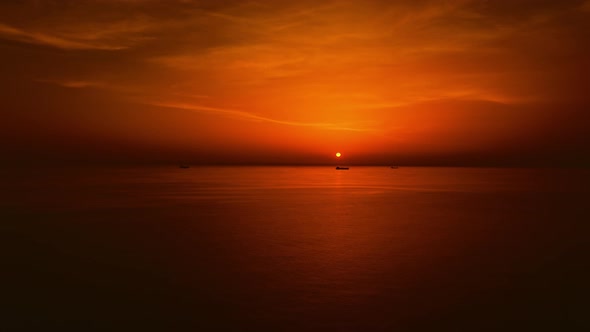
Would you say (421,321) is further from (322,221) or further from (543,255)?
(322,221)

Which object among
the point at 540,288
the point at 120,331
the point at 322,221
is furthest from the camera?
the point at 322,221

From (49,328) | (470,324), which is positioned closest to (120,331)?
(49,328)

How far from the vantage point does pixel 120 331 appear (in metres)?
9.03

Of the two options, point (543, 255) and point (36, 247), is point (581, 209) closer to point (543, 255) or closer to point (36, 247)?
point (543, 255)

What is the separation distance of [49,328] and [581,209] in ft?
114

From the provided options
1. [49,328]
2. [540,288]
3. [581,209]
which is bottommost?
[49,328]

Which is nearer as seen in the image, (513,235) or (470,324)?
(470,324)

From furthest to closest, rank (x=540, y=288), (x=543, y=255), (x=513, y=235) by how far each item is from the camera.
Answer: (x=513, y=235) → (x=543, y=255) → (x=540, y=288)

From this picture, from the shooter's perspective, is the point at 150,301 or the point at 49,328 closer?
the point at 49,328

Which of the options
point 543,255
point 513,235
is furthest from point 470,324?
point 513,235

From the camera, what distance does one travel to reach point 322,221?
2525 centimetres

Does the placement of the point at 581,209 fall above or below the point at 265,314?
above

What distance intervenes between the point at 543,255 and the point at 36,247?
19605 mm

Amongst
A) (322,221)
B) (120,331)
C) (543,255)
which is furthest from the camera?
(322,221)
